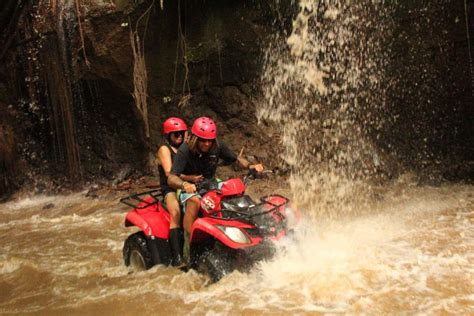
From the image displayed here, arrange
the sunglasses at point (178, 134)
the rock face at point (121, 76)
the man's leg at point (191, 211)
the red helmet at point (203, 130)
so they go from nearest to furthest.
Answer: the man's leg at point (191, 211)
the red helmet at point (203, 130)
the sunglasses at point (178, 134)
the rock face at point (121, 76)

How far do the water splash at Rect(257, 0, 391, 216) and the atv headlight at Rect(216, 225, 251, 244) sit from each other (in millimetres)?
4133

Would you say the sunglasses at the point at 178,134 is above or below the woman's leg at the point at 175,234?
above

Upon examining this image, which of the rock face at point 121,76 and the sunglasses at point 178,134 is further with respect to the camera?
the rock face at point 121,76

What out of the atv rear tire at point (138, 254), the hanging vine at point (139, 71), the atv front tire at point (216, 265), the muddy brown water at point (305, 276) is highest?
the hanging vine at point (139, 71)

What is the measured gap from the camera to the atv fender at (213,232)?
3789 millimetres

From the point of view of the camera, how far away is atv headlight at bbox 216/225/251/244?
3.82 meters

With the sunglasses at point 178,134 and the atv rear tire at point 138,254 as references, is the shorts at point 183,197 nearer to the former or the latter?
the atv rear tire at point 138,254

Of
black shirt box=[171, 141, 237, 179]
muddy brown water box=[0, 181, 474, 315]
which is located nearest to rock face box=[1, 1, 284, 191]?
muddy brown water box=[0, 181, 474, 315]

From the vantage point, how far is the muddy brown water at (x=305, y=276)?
12.0 feet

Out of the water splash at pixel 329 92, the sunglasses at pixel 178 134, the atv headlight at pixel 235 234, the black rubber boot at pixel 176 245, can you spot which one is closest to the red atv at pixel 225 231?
the atv headlight at pixel 235 234

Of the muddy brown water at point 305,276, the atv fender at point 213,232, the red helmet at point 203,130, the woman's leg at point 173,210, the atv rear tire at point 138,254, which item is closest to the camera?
the muddy brown water at point 305,276

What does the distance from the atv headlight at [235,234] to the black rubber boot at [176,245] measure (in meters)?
0.81

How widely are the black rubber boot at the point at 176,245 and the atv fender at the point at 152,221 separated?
18cm

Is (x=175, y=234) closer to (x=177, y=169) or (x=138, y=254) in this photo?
(x=138, y=254)
